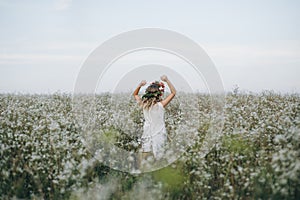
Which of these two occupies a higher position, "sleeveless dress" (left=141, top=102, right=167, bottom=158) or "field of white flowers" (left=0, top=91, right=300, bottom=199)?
"sleeveless dress" (left=141, top=102, right=167, bottom=158)

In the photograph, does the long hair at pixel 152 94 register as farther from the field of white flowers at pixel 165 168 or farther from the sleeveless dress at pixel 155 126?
the field of white flowers at pixel 165 168

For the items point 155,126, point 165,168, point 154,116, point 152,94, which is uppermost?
point 152,94

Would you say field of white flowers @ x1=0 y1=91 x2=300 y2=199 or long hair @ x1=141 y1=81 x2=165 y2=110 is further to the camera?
long hair @ x1=141 y1=81 x2=165 y2=110

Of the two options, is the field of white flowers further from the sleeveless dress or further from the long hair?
the long hair

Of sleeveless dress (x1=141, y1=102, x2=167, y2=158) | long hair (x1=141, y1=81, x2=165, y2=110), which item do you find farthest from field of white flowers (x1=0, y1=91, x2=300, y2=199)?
long hair (x1=141, y1=81, x2=165, y2=110)

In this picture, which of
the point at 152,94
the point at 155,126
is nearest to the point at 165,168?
the point at 155,126

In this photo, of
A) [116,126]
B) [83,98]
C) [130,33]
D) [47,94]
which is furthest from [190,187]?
[47,94]

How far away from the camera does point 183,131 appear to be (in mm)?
8242

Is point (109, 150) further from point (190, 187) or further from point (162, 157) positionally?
point (190, 187)

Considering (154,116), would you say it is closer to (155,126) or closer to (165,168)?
(155,126)

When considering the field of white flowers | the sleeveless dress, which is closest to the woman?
the sleeveless dress

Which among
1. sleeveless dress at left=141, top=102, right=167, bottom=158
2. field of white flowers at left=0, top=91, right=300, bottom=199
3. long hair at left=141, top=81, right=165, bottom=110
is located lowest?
field of white flowers at left=0, top=91, right=300, bottom=199

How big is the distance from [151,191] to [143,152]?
1941 mm

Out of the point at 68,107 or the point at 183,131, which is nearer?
the point at 183,131
